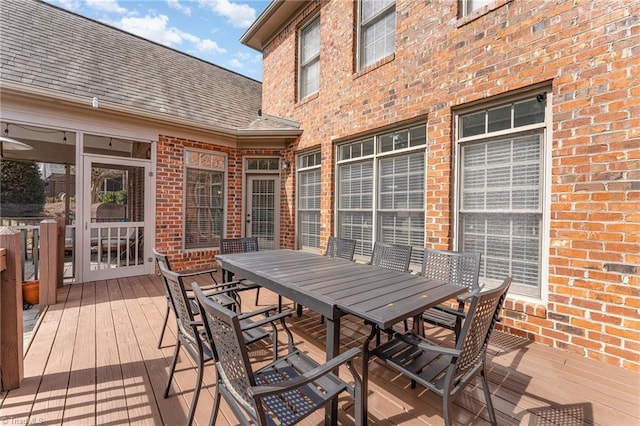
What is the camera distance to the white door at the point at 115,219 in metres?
5.04

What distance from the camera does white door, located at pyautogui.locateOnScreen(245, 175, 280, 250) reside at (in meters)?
6.87

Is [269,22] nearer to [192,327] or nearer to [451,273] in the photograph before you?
[451,273]

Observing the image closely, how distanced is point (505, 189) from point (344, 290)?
2.35 meters

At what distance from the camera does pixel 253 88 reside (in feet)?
30.4

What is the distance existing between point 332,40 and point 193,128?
3.21 m

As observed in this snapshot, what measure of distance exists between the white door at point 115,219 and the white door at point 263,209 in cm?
212

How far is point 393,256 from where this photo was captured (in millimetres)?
3316

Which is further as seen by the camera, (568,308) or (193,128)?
(193,128)

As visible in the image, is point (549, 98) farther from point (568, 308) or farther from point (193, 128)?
point (193, 128)

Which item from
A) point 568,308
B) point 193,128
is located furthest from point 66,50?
point 568,308

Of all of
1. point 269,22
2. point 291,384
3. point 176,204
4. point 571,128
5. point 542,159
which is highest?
point 269,22

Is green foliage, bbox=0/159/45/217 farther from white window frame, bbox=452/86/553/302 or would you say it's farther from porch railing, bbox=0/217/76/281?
white window frame, bbox=452/86/553/302

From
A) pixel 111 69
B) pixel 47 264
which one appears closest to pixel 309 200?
pixel 47 264

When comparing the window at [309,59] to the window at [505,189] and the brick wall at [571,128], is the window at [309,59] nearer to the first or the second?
the brick wall at [571,128]
